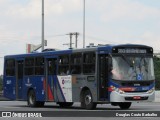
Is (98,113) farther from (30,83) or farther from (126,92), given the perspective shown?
(30,83)

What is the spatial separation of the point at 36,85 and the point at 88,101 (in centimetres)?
526

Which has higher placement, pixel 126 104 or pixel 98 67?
pixel 98 67

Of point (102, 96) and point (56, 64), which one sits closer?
point (102, 96)

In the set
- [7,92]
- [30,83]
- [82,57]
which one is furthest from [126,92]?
[7,92]

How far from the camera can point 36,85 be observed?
101 ft

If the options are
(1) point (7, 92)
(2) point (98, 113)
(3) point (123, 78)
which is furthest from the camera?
(1) point (7, 92)

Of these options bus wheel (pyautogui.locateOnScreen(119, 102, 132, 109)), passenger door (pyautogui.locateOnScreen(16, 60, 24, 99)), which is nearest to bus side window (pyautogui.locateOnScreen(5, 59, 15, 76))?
passenger door (pyautogui.locateOnScreen(16, 60, 24, 99))

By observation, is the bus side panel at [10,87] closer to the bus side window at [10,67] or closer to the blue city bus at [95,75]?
the bus side window at [10,67]

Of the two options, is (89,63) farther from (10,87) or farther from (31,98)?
(10,87)

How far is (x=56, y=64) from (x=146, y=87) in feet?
18.5

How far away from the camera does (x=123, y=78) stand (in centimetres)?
2517

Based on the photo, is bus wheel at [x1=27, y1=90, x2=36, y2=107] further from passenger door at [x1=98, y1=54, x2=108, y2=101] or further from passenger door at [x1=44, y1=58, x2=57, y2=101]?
passenger door at [x1=98, y1=54, x2=108, y2=101]

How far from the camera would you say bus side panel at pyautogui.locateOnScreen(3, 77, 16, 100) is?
108ft

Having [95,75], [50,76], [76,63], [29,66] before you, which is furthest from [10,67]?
[95,75]
